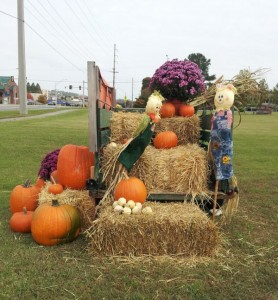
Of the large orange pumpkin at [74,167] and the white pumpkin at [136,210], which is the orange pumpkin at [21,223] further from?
the white pumpkin at [136,210]

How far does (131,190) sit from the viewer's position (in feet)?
14.6

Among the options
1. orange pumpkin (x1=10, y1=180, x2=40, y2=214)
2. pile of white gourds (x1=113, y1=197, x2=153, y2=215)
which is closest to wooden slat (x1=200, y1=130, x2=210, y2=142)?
pile of white gourds (x1=113, y1=197, x2=153, y2=215)

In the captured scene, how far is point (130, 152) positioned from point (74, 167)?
3.06 ft

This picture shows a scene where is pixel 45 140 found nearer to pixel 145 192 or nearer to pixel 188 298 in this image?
pixel 145 192

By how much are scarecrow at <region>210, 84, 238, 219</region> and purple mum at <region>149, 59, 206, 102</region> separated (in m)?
1.54

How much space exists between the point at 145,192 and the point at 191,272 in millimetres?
1203

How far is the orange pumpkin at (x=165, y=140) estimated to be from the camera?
227 inches

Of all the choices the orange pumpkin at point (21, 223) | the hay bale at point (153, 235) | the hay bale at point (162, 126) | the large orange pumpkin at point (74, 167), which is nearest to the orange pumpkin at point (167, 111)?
the hay bale at point (162, 126)

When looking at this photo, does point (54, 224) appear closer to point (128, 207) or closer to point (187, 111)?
point (128, 207)

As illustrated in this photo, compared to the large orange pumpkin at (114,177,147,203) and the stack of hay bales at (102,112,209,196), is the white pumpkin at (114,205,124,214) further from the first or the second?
the stack of hay bales at (102,112,209,196)

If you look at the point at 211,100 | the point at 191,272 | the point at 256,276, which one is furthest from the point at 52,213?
the point at 211,100

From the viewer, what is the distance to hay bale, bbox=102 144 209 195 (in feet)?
15.8

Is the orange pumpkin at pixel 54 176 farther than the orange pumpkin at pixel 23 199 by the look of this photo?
Yes

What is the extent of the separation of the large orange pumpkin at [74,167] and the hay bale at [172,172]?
0.43 metres
